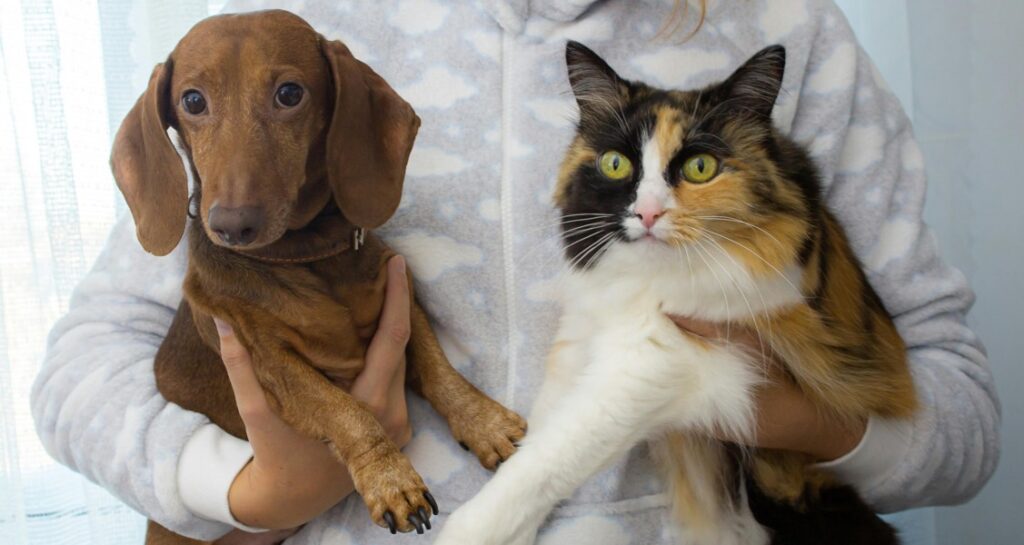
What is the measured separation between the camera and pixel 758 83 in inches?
42.3

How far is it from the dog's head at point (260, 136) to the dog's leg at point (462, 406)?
0.26 meters

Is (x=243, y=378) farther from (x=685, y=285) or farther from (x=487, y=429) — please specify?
(x=685, y=285)

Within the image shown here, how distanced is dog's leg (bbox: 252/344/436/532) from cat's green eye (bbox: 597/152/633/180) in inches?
18.3

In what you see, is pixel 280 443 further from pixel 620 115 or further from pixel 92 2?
pixel 92 2

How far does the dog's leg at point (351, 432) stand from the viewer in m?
1.01

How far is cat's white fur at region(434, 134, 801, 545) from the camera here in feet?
3.44

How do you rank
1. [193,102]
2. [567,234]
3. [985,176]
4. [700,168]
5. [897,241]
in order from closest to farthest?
[193,102] < [700,168] < [567,234] < [897,241] < [985,176]

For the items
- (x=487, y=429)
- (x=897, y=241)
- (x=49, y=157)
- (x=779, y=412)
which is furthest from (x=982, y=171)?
(x=49, y=157)

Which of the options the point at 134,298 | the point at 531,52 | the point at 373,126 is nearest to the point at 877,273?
the point at 531,52

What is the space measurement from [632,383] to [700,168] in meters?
0.30

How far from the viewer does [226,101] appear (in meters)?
0.97

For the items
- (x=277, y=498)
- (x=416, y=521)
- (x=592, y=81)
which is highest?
(x=592, y=81)

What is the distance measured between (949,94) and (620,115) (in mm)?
1208

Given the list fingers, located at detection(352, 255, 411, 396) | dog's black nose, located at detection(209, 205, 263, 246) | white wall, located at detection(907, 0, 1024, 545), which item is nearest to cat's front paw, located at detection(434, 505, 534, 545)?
fingers, located at detection(352, 255, 411, 396)
